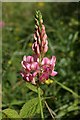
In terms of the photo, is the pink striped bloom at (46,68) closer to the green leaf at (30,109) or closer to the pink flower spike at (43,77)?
the pink flower spike at (43,77)

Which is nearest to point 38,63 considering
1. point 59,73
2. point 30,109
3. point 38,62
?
point 38,62

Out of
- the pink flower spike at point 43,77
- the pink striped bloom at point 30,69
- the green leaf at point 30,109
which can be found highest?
the pink striped bloom at point 30,69

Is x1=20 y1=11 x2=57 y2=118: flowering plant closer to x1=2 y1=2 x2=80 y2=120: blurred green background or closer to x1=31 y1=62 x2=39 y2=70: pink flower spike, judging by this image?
x1=31 y1=62 x2=39 y2=70: pink flower spike

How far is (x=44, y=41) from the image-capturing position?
1376 millimetres

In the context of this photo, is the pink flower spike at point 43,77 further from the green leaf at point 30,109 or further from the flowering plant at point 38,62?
the green leaf at point 30,109

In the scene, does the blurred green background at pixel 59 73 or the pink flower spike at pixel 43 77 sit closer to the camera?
the pink flower spike at pixel 43 77

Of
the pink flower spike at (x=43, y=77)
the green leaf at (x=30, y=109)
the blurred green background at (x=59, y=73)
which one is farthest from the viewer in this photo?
the blurred green background at (x=59, y=73)

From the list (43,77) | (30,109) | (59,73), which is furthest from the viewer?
(59,73)

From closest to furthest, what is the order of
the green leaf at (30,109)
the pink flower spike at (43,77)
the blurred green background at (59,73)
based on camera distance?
the pink flower spike at (43,77)
the green leaf at (30,109)
the blurred green background at (59,73)

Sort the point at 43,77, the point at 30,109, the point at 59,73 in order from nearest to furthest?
the point at 43,77 < the point at 30,109 < the point at 59,73

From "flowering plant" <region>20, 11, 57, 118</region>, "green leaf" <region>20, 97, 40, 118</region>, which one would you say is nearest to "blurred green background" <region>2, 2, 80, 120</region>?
"green leaf" <region>20, 97, 40, 118</region>

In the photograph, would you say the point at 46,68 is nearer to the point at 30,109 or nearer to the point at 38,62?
the point at 38,62

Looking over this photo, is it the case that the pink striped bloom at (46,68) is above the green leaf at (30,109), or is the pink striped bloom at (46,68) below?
above

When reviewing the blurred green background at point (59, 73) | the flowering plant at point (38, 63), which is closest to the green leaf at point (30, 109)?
the flowering plant at point (38, 63)
